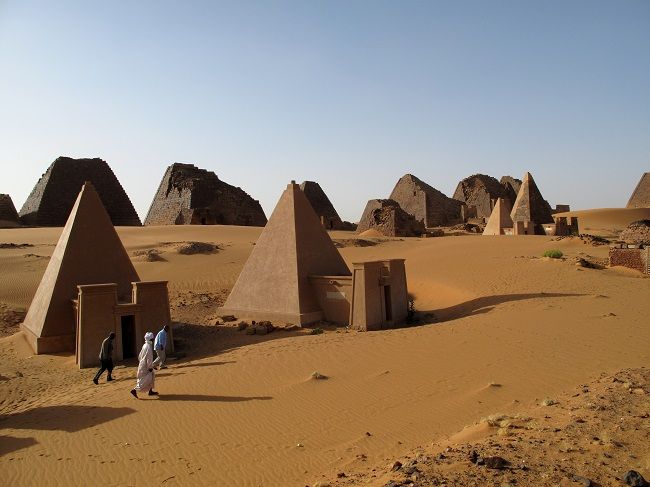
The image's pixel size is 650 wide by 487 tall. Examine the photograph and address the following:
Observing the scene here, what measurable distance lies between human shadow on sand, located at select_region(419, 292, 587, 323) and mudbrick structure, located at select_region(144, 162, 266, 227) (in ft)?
92.0

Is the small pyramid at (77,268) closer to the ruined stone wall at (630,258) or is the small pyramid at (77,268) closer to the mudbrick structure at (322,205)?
the ruined stone wall at (630,258)

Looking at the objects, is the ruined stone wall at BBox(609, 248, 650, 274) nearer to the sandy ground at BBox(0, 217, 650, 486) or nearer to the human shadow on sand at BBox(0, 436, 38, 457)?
the sandy ground at BBox(0, 217, 650, 486)

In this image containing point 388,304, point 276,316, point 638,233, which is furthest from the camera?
point 638,233

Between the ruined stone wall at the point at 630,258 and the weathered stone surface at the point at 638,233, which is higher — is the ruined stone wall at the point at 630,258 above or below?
below

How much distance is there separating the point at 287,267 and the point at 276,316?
1.33m

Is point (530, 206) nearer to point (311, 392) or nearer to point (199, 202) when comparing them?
point (199, 202)

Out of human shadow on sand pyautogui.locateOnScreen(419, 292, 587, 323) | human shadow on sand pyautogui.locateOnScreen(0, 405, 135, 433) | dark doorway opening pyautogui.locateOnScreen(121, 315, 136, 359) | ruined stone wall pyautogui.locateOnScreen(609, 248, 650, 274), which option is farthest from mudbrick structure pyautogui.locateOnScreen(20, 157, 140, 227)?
ruined stone wall pyautogui.locateOnScreen(609, 248, 650, 274)

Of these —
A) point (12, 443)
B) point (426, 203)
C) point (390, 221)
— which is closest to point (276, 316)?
point (12, 443)

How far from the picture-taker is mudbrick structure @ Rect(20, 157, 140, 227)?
31.8 metres

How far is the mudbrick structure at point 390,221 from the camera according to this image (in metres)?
35.9

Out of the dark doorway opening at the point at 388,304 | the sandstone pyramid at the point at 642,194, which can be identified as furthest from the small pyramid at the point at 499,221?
the sandstone pyramid at the point at 642,194

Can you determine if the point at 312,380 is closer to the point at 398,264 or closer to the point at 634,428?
the point at 634,428

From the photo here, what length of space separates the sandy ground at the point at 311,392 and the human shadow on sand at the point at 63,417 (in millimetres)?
35

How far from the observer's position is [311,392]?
754 cm
